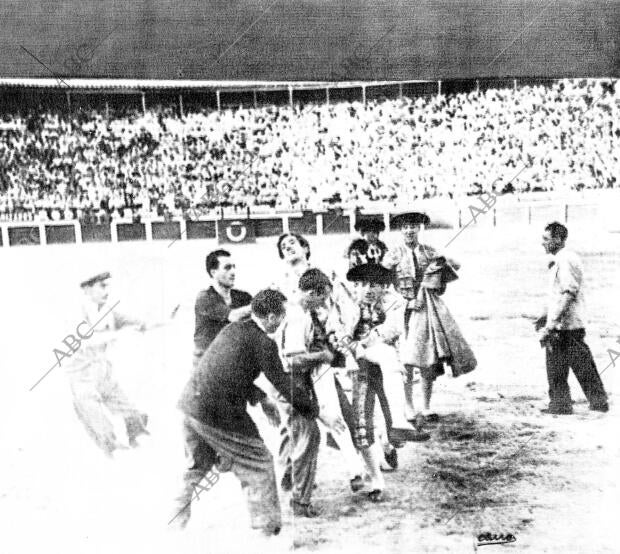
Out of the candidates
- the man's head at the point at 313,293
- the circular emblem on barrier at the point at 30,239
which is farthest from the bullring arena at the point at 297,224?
the man's head at the point at 313,293

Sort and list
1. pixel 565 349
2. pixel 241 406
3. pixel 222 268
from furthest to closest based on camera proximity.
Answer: pixel 565 349, pixel 222 268, pixel 241 406

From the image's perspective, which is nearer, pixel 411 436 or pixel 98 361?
pixel 98 361

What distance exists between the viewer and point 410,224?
379 cm

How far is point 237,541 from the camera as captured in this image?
3711mm

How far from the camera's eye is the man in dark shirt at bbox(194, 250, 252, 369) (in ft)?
12.0

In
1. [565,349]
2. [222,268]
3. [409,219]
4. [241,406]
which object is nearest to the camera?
[241,406]

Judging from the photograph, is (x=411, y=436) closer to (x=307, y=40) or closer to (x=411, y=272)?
(x=411, y=272)

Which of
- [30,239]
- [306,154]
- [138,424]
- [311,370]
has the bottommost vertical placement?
[138,424]

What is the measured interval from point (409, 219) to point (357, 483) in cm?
133

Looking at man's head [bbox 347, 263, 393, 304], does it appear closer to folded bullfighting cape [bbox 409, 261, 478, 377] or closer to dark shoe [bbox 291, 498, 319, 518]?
folded bullfighting cape [bbox 409, 261, 478, 377]

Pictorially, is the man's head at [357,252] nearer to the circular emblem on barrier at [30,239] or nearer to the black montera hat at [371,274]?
the black montera hat at [371,274]

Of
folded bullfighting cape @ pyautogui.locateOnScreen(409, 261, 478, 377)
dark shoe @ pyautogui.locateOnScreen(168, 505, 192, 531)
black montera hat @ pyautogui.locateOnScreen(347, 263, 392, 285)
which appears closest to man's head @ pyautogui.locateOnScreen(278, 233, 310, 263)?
black montera hat @ pyautogui.locateOnScreen(347, 263, 392, 285)

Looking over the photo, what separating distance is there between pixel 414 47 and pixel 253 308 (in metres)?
1.54

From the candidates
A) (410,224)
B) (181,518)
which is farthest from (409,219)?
(181,518)
